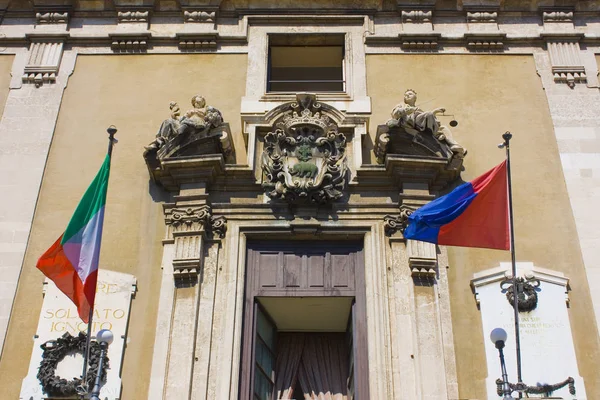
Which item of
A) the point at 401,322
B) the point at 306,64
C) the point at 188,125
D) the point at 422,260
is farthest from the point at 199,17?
the point at 401,322

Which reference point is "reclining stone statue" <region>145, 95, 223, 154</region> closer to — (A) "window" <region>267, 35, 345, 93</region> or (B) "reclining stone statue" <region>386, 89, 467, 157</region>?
(A) "window" <region>267, 35, 345, 93</region>

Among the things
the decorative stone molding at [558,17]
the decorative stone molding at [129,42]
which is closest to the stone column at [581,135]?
the decorative stone molding at [558,17]

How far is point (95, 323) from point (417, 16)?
7583mm

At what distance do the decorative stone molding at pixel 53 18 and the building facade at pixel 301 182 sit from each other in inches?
1.1

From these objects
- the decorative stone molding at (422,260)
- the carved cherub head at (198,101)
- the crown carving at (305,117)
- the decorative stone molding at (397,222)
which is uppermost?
the carved cherub head at (198,101)

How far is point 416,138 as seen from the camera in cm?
1280

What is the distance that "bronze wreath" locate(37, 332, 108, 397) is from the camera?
36.8 feet

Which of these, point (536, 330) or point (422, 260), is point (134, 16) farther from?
point (536, 330)

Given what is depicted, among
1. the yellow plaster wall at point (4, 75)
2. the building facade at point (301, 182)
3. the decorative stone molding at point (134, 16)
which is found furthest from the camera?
the decorative stone molding at point (134, 16)

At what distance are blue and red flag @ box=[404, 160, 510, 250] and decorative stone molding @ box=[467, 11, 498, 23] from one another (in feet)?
14.1

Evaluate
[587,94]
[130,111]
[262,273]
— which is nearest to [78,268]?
[262,273]

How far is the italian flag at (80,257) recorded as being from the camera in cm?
1113

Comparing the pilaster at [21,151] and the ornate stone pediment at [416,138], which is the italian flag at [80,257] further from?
the ornate stone pediment at [416,138]

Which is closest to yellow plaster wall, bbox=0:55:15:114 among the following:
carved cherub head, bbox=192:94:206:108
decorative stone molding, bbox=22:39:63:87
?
decorative stone molding, bbox=22:39:63:87
